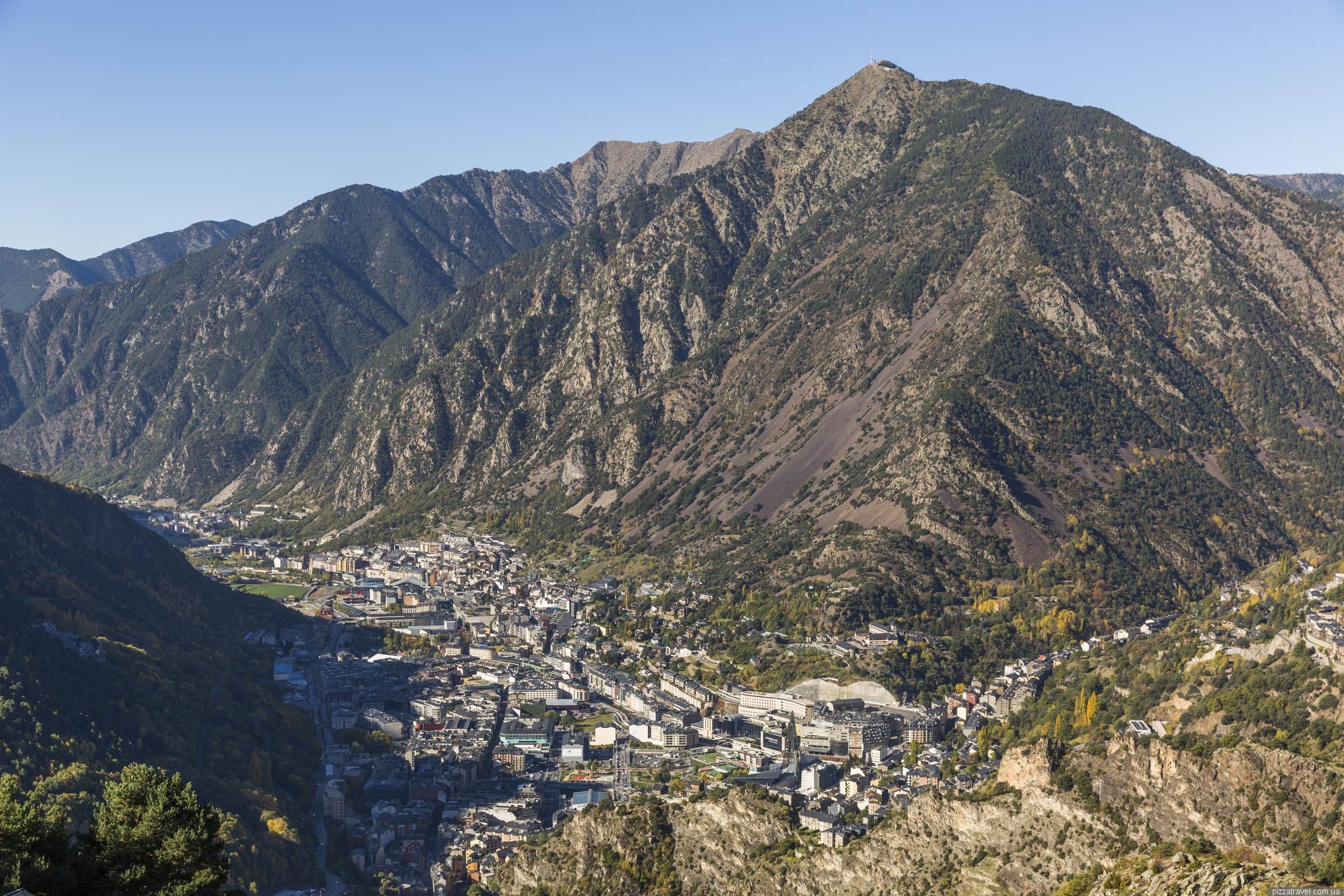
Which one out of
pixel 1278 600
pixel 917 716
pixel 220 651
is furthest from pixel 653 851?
pixel 220 651

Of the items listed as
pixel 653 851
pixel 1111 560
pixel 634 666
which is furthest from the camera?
pixel 1111 560

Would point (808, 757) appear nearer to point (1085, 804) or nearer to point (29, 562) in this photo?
point (1085, 804)

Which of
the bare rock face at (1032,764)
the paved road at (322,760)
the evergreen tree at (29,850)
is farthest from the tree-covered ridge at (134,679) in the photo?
the bare rock face at (1032,764)

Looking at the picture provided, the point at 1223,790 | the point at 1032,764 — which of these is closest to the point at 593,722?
the point at 1032,764

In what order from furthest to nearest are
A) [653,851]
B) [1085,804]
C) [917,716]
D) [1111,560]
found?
[1111,560]
[917,716]
[653,851]
[1085,804]

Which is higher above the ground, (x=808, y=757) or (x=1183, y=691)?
(x=1183, y=691)

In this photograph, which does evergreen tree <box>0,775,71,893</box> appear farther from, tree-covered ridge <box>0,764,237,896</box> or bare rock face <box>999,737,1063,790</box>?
bare rock face <box>999,737,1063,790</box>

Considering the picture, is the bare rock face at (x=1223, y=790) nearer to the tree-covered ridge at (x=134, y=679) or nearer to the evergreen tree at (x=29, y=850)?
the evergreen tree at (x=29, y=850)

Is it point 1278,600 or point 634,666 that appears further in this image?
point 634,666
